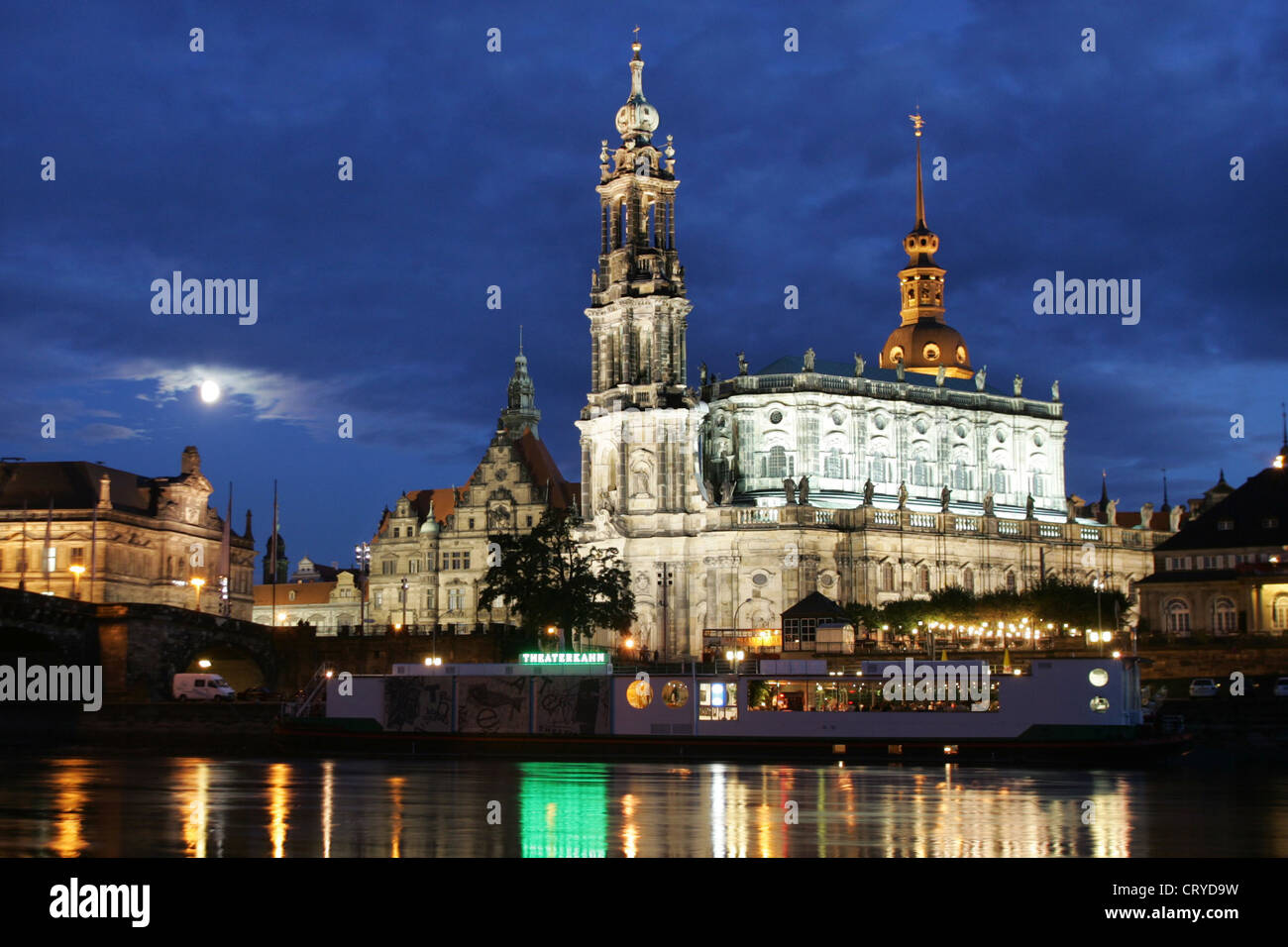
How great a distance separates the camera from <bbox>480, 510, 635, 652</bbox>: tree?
297 ft

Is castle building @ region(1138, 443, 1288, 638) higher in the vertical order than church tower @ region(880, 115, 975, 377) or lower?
lower

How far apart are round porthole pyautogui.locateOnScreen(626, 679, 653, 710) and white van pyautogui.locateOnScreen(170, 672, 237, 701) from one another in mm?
26234

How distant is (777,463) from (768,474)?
92cm

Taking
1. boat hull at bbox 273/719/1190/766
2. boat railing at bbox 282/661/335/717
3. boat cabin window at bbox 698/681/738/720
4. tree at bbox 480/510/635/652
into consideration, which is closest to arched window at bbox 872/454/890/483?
tree at bbox 480/510/635/652

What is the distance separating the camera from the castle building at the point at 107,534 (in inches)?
4437

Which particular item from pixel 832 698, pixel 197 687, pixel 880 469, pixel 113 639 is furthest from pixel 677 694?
pixel 880 469

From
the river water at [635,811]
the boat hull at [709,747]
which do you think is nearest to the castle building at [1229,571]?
the boat hull at [709,747]

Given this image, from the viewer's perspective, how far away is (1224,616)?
91938 millimetres

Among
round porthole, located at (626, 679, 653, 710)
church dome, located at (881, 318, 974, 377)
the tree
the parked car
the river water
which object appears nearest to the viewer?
the river water

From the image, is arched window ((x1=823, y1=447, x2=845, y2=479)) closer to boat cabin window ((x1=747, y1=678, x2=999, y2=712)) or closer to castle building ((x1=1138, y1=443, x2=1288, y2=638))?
castle building ((x1=1138, y1=443, x2=1288, y2=638))

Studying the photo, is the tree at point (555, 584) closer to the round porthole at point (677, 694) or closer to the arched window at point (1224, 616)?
the round porthole at point (677, 694)
